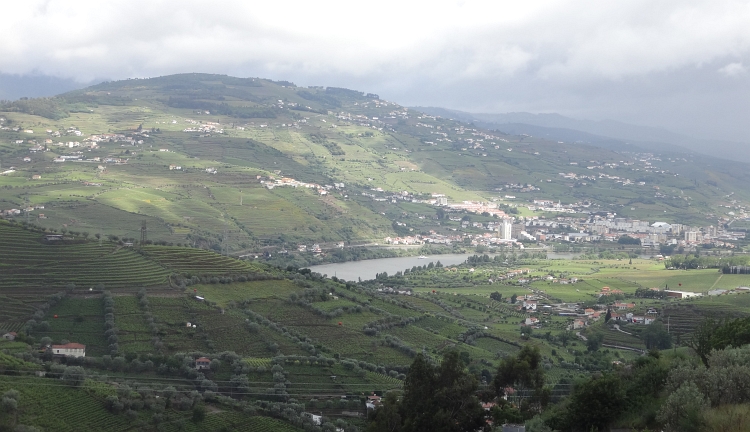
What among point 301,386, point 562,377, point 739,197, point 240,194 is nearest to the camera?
point 301,386

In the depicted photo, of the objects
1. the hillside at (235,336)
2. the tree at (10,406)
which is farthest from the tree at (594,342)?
the tree at (10,406)

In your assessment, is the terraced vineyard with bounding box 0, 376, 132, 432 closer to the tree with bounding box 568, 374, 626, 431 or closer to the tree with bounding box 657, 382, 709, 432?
the tree with bounding box 568, 374, 626, 431

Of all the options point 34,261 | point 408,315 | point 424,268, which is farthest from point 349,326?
point 424,268

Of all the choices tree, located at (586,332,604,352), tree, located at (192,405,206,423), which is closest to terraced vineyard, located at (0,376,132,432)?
tree, located at (192,405,206,423)

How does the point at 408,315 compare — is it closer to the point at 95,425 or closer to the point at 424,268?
the point at 95,425

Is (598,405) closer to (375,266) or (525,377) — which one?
(525,377)

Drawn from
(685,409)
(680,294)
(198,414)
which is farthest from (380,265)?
(685,409)
